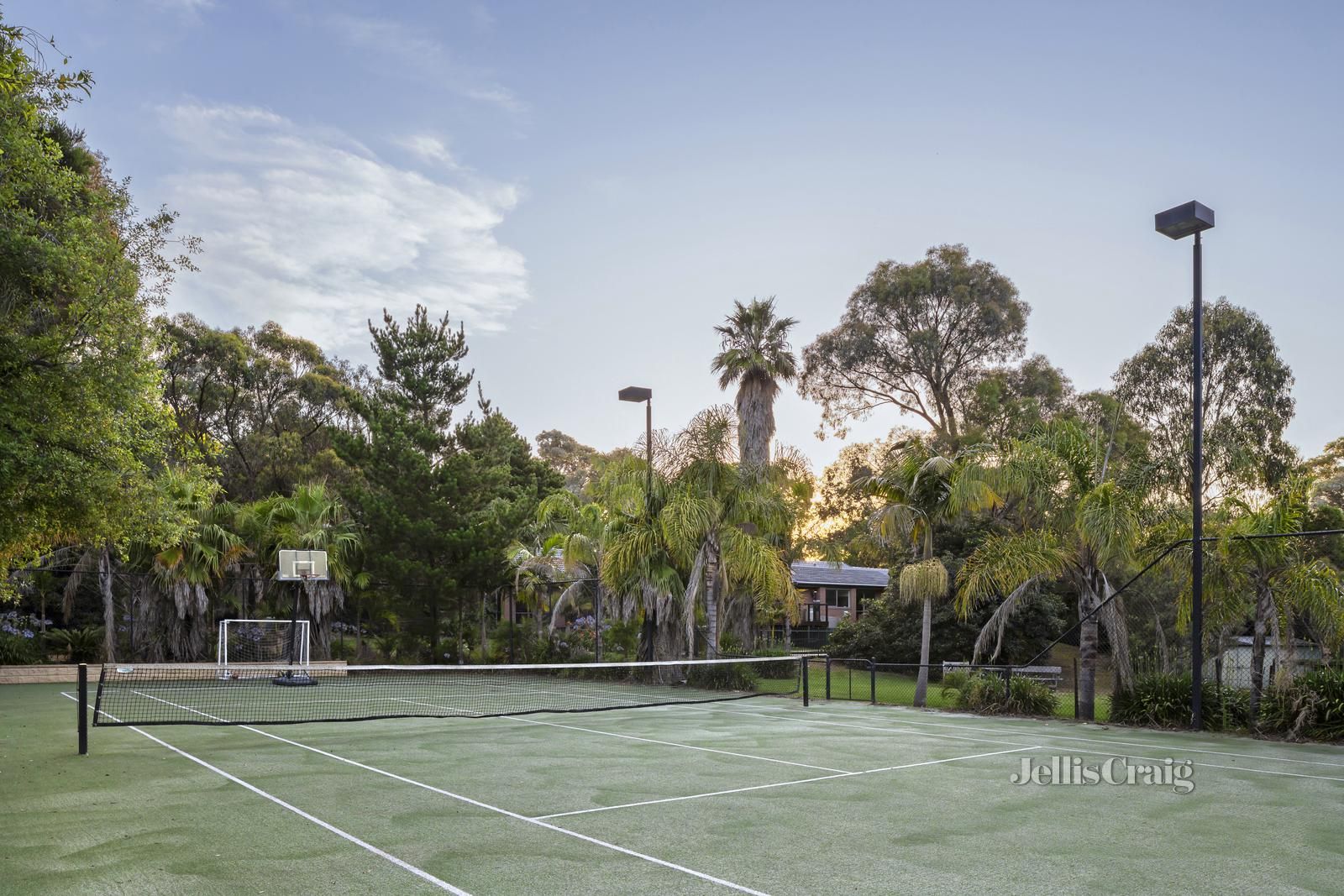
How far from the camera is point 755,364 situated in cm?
2756

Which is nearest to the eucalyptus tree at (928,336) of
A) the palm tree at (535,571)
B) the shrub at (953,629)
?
the shrub at (953,629)

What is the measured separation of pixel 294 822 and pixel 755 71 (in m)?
17.7

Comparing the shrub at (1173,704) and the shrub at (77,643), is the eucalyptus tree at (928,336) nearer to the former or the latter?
the shrub at (1173,704)

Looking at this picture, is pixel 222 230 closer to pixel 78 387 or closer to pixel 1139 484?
pixel 78 387

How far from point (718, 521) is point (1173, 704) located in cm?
1040

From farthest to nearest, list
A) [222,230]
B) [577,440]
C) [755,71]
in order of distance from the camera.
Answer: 1. [577,440]
2. [222,230]
3. [755,71]

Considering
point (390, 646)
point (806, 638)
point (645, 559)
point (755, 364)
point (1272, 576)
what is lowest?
point (806, 638)

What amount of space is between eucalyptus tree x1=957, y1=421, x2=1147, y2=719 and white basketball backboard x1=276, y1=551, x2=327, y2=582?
16.0 meters

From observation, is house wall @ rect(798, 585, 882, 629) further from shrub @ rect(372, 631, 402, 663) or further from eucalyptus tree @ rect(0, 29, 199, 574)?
eucalyptus tree @ rect(0, 29, 199, 574)

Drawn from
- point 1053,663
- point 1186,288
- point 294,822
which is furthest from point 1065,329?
point 294,822

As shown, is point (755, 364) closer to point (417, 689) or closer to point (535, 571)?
point (535, 571)

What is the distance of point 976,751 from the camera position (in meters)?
11.8

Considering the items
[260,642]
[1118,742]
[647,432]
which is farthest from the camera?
[260,642]

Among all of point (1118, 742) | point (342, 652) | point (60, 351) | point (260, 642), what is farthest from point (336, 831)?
point (342, 652)
